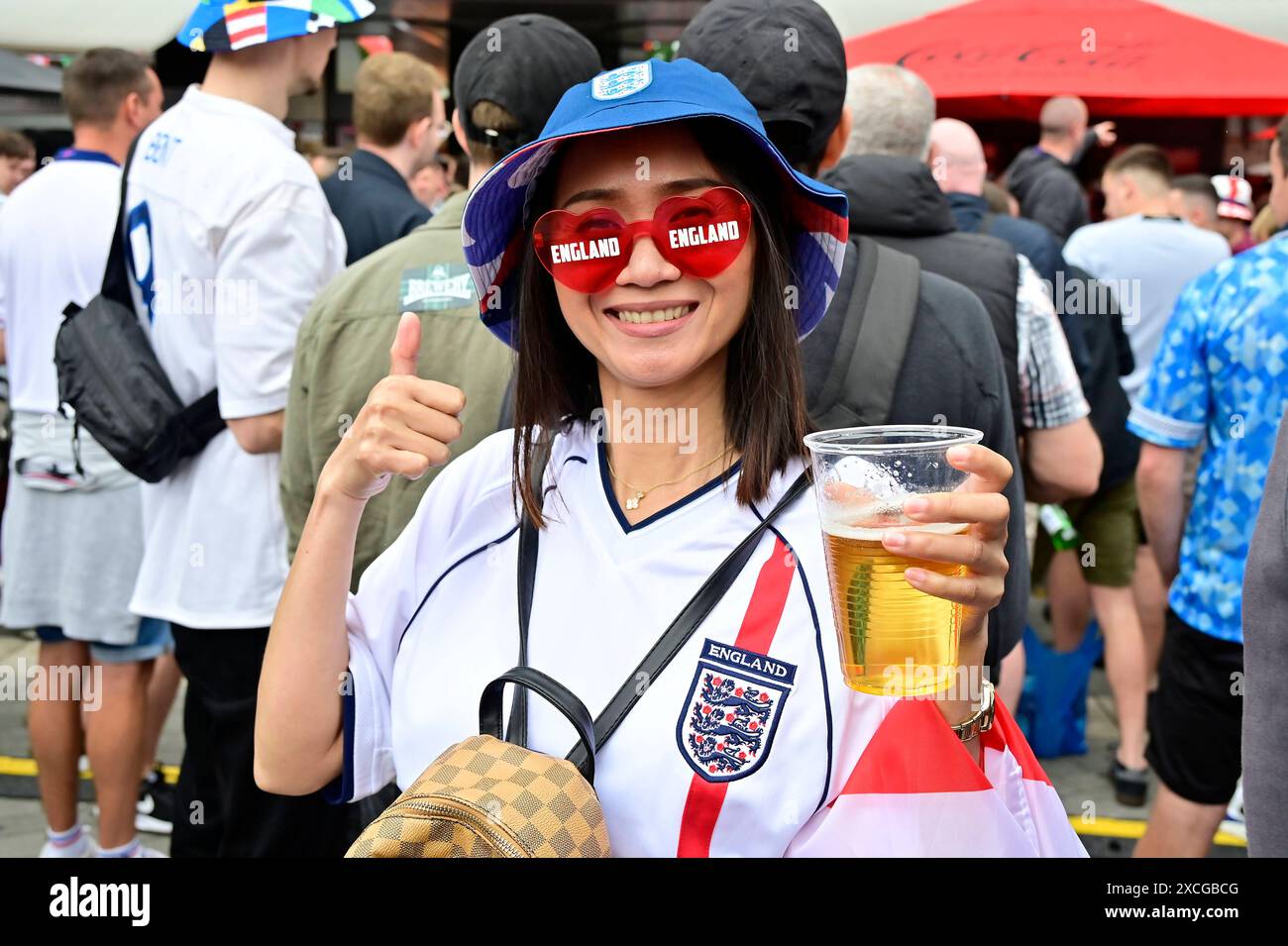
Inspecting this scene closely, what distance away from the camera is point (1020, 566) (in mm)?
2566

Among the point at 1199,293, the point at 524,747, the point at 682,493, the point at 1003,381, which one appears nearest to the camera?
the point at 524,747

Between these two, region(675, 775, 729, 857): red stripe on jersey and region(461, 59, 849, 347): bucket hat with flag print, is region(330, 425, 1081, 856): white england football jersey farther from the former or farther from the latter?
region(461, 59, 849, 347): bucket hat with flag print

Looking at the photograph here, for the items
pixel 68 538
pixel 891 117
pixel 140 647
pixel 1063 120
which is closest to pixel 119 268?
pixel 68 538

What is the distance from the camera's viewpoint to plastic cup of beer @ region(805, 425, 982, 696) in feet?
4.25

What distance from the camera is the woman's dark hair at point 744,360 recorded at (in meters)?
1.65

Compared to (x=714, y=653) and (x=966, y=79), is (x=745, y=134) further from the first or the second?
(x=966, y=79)

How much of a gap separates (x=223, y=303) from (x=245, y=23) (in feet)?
2.42

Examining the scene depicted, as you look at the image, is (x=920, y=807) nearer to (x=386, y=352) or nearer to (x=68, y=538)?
(x=386, y=352)

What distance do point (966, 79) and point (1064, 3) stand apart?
104cm

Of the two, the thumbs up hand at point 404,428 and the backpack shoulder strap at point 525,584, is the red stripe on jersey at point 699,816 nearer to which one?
the backpack shoulder strap at point 525,584

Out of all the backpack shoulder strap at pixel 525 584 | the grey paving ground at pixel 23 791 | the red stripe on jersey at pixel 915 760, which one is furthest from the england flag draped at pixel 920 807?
the grey paving ground at pixel 23 791

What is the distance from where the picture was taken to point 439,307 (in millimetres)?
2898

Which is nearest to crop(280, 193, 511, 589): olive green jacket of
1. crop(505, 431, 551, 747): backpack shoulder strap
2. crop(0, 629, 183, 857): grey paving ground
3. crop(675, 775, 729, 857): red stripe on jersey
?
crop(505, 431, 551, 747): backpack shoulder strap

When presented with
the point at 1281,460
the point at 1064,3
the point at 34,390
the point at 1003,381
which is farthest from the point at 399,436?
the point at 1064,3
